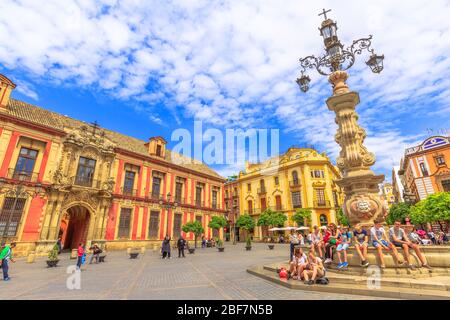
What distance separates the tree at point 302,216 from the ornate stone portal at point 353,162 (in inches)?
904

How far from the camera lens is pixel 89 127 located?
22.0m

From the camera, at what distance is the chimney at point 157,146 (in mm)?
26594

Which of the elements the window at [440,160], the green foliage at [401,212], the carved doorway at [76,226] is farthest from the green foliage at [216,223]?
the window at [440,160]

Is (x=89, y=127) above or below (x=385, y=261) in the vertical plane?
above

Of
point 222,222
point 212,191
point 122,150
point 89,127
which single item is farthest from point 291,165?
point 89,127

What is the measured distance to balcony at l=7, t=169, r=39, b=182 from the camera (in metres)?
16.1

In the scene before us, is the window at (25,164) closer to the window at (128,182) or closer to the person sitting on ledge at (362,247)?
the window at (128,182)

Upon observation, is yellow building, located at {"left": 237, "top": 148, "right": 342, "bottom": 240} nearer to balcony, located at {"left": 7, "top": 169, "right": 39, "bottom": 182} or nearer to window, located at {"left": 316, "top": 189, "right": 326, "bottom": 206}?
window, located at {"left": 316, "top": 189, "right": 326, "bottom": 206}

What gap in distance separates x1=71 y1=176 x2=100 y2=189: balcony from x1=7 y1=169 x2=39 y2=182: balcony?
2524mm

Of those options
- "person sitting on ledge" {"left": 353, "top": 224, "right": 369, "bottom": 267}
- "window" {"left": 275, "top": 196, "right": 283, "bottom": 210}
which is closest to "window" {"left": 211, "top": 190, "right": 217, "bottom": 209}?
"window" {"left": 275, "top": 196, "right": 283, "bottom": 210}

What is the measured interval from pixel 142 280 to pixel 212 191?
2452cm

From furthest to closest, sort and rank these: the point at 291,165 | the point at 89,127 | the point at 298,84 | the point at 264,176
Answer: the point at 264,176, the point at 291,165, the point at 89,127, the point at 298,84
